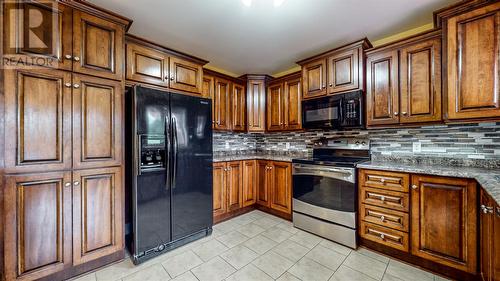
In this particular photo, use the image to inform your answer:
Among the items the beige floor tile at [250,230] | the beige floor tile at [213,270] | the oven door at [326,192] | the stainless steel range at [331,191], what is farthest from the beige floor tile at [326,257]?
the beige floor tile at [213,270]

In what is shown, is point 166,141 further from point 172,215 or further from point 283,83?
point 283,83

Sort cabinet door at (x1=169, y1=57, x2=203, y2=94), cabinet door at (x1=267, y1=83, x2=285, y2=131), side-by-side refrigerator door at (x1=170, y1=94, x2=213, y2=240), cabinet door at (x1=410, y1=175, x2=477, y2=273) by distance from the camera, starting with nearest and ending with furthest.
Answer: cabinet door at (x1=410, y1=175, x2=477, y2=273) → side-by-side refrigerator door at (x1=170, y1=94, x2=213, y2=240) → cabinet door at (x1=169, y1=57, x2=203, y2=94) → cabinet door at (x1=267, y1=83, x2=285, y2=131)

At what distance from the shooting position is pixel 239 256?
202 cm

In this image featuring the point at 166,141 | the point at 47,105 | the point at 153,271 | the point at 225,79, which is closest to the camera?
the point at 47,105

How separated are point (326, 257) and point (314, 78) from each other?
2.21 meters

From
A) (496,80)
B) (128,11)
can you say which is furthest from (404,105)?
(128,11)

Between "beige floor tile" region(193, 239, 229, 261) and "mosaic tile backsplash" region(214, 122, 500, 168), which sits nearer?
"mosaic tile backsplash" region(214, 122, 500, 168)

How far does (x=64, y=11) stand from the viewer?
63.5 inches

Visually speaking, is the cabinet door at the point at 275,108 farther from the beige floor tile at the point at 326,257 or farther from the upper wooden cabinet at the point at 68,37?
the upper wooden cabinet at the point at 68,37

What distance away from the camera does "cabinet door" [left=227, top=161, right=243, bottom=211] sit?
296 cm

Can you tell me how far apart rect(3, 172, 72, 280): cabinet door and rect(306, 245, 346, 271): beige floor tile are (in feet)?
7.43

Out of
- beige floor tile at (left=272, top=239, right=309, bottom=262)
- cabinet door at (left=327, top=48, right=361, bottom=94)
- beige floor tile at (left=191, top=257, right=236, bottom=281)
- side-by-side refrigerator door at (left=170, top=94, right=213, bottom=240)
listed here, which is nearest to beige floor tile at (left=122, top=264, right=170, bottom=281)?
beige floor tile at (left=191, top=257, right=236, bottom=281)

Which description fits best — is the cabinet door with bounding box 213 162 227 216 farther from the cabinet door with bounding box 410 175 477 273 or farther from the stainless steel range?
the cabinet door with bounding box 410 175 477 273

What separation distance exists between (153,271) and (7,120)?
1.66 meters
